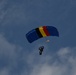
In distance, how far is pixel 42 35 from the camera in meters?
62.7

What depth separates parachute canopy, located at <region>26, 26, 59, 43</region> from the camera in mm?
59312

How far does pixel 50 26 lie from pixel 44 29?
2656 millimetres

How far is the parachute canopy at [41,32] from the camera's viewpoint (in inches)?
2335

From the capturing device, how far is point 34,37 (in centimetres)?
6075

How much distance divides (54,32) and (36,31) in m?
3.61

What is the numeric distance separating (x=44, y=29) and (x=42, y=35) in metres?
1.59

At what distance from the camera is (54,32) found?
195 feet

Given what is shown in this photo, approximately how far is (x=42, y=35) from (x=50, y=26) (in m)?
4.09

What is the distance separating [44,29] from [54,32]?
2.81 metres

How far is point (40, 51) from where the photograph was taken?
60.3 metres

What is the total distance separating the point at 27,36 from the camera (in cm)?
5938

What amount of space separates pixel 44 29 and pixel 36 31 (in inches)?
57.2

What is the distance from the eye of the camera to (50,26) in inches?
2327

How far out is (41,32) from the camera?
205 feet
